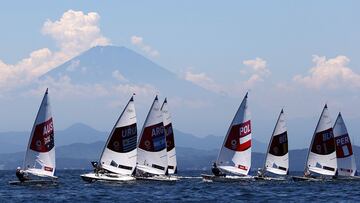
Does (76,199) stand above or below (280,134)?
below

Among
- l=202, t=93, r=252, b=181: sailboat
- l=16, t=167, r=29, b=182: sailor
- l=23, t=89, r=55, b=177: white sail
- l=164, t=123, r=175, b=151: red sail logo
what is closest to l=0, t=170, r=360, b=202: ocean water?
l=16, t=167, r=29, b=182: sailor

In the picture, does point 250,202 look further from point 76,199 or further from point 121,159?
point 121,159

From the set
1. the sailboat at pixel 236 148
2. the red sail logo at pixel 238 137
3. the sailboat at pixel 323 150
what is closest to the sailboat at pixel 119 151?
the sailboat at pixel 236 148

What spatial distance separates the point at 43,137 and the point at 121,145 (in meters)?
9.59

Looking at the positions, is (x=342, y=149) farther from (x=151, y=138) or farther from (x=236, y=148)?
(x=151, y=138)

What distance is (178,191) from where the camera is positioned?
301 feet

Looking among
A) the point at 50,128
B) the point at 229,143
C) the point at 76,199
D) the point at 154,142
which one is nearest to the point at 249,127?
the point at 229,143

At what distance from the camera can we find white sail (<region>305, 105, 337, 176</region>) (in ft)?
371

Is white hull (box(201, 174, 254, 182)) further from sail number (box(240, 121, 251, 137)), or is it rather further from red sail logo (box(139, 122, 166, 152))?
red sail logo (box(139, 122, 166, 152))

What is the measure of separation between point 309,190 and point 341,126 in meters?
22.6

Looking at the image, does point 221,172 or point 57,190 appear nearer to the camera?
point 57,190

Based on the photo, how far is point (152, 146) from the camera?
102 m

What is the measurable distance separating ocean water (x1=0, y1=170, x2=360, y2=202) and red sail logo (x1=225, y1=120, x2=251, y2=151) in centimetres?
428

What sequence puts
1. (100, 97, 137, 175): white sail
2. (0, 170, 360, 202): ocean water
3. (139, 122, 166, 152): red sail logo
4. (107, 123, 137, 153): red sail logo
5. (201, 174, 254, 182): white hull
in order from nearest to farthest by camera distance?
(0, 170, 360, 202): ocean water → (100, 97, 137, 175): white sail → (107, 123, 137, 153): red sail logo → (139, 122, 166, 152): red sail logo → (201, 174, 254, 182): white hull
